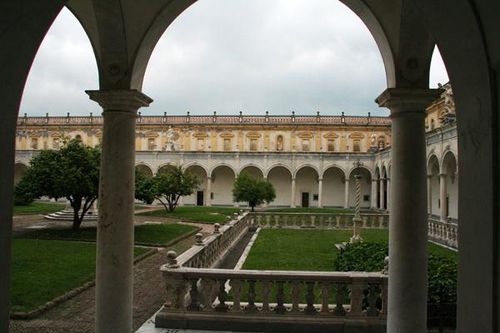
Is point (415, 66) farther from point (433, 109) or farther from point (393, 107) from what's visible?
point (433, 109)

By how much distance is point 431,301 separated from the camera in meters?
5.50

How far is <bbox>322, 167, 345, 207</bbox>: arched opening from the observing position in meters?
45.0

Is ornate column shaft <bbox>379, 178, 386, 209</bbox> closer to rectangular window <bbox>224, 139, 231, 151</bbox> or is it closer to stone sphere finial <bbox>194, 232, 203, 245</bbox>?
rectangular window <bbox>224, 139, 231, 151</bbox>

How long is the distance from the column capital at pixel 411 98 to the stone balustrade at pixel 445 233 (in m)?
12.9

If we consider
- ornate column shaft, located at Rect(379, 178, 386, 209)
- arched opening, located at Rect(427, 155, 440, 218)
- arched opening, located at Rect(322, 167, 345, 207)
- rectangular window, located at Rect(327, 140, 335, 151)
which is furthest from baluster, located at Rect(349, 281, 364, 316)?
rectangular window, located at Rect(327, 140, 335, 151)

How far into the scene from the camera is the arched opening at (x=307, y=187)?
1774 inches

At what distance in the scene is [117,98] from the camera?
3.96m

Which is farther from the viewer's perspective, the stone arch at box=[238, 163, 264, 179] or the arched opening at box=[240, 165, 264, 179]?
the arched opening at box=[240, 165, 264, 179]

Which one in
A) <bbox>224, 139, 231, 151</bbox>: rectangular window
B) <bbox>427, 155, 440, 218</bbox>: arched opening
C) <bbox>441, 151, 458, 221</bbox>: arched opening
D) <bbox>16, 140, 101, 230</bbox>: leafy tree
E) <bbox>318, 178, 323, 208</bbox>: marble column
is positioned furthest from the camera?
<bbox>224, 139, 231, 151</bbox>: rectangular window

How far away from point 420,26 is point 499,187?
2456mm

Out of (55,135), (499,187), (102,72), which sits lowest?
(499,187)

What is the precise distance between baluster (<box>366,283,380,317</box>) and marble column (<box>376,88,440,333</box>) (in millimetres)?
1511

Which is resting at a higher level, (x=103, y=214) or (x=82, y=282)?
(x=103, y=214)

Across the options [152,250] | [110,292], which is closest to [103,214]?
[110,292]
